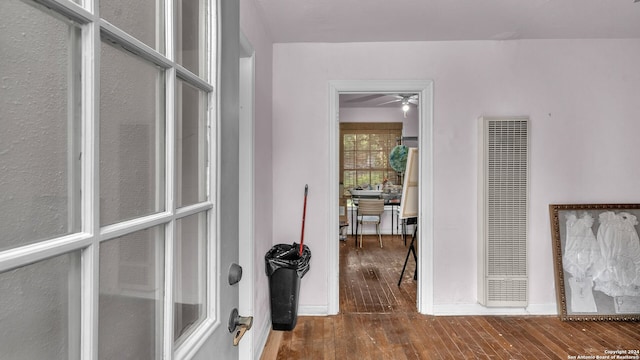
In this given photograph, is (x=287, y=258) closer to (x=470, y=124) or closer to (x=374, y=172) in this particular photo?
(x=470, y=124)

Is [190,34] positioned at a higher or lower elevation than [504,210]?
higher

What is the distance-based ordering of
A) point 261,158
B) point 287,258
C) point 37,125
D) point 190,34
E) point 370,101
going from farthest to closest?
point 370,101
point 287,258
point 261,158
point 190,34
point 37,125

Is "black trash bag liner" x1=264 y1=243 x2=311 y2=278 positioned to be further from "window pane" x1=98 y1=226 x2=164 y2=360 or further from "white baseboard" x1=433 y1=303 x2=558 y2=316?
"window pane" x1=98 y1=226 x2=164 y2=360

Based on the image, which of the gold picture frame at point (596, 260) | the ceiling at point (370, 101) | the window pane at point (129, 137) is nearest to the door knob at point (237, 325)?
the window pane at point (129, 137)

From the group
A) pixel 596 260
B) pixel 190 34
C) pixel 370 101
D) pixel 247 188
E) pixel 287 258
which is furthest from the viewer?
pixel 370 101

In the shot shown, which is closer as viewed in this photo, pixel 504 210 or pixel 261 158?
pixel 261 158

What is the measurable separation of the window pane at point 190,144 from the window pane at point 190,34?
0.05 m

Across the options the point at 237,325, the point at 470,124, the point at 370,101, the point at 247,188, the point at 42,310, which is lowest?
the point at 237,325

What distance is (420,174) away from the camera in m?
3.07

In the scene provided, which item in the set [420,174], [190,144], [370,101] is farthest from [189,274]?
[370,101]

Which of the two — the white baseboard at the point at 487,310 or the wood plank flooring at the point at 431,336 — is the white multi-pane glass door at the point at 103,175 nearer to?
the wood plank flooring at the point at 431,336

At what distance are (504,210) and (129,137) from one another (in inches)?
121

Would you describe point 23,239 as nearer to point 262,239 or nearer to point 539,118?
point 262,239

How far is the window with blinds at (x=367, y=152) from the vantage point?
6781 millimetres
